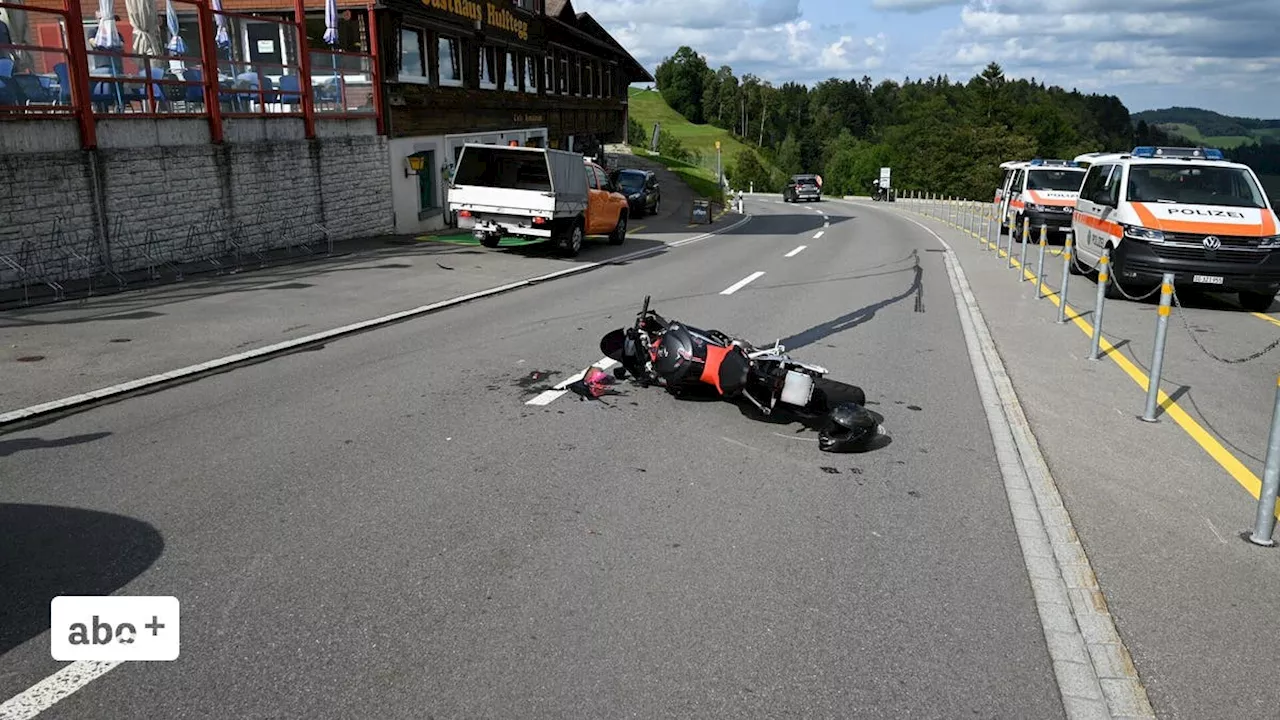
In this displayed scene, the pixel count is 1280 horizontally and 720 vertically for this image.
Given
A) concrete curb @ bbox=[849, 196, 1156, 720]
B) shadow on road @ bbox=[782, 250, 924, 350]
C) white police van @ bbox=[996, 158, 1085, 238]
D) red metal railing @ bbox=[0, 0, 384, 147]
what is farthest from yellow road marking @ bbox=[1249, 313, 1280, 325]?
red metal railing @ bbox=[0, 0, 384, 147]

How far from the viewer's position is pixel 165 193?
1609cm

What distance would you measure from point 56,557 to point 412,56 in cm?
2393

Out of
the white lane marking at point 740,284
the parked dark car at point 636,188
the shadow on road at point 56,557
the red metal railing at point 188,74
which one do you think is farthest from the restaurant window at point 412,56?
the shadow on road at point 56,557

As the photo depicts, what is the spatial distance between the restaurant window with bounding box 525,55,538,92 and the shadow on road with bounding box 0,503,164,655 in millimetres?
32443

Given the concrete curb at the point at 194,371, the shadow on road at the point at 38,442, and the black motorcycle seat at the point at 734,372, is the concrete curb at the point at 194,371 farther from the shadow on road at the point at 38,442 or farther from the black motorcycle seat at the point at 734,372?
the black motorcycle seat at the point at 734,372

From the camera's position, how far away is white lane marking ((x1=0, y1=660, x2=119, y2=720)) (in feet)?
11.2

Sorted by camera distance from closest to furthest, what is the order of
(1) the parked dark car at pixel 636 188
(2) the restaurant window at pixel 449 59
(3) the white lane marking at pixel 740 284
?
1. (3) the white lane marking at pixel 740 284
2. (2) the restaurant window at pixel 449 59
3. (1) the parked dark car at pixel 636 188

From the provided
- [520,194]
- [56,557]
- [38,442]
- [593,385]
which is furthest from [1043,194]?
[56,557]

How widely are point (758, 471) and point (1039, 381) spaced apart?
168 inches

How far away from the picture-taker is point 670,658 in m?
3.95

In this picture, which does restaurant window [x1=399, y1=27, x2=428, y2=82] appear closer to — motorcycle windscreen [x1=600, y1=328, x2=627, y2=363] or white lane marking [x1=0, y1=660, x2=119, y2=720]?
motorcycle windscreen [x1=600, y1=328, x2=627, y2=363]

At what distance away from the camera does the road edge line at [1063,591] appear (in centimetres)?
382

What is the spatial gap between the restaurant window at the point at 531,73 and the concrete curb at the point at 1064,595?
31.0 m

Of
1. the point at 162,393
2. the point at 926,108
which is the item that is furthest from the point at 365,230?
the point at 926,108
